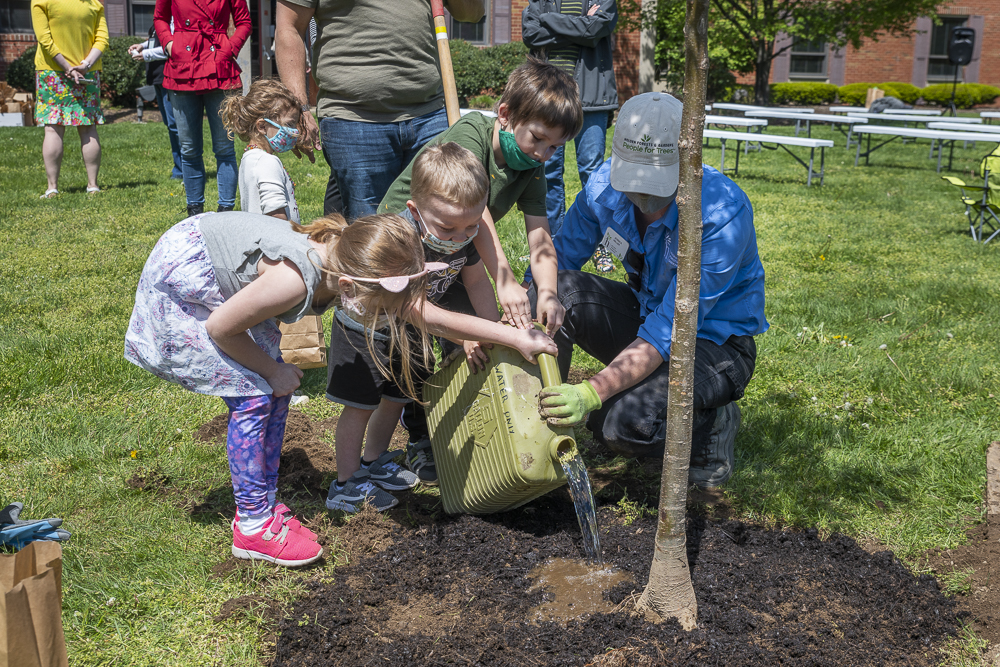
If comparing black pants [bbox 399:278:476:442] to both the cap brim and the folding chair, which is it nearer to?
the cap brim

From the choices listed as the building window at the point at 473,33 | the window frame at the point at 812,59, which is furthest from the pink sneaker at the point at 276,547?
the window frame at the point at 812,59

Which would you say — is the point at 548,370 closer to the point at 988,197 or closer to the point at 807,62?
the point at 988,197

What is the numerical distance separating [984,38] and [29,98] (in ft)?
88.1

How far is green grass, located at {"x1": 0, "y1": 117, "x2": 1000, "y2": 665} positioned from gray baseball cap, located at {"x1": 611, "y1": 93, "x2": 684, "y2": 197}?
1052 mm

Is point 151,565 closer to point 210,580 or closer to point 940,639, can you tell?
point 210,580

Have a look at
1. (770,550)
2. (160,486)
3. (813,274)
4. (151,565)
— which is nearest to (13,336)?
(160,486)

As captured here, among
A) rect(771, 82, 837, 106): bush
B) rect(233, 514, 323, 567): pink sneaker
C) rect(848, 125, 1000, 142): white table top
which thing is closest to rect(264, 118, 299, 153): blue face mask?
rect(233, 514, 323, 567): pink sneaker

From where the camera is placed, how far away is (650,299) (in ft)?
9.32

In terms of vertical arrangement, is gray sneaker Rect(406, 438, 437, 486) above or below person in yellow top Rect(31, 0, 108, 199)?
below

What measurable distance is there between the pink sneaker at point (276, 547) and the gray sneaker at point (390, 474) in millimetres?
418

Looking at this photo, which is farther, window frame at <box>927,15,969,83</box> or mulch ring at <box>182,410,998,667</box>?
window frame at <box>927,15,969,83</box>

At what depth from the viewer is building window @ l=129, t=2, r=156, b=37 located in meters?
15.7

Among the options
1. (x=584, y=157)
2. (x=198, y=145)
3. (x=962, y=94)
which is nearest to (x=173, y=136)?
(x=198, y=145)

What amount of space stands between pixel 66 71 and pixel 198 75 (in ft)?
7.33
